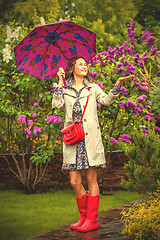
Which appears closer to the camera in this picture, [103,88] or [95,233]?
[95,233]

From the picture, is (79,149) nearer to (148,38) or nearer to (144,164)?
(144,164)

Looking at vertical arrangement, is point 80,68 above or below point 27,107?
above

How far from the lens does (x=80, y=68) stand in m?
4.93

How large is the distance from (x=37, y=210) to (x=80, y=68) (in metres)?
2.60

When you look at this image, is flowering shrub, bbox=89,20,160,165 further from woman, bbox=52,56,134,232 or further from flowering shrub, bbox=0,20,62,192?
woman, bbox=52,56,134,232

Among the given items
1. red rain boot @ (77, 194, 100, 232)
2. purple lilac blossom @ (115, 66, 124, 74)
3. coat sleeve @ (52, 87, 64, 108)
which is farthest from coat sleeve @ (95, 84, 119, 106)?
purple lilac blossom @ (115, 66, 124, 74)

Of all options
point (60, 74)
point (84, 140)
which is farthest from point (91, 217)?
point (60, 74)

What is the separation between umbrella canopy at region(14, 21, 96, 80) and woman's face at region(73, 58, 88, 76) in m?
0.20

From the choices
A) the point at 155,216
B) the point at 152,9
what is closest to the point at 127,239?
the point at 155,216

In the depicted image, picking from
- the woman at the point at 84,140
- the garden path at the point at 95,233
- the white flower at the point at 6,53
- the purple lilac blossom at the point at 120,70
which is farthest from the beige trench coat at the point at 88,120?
the white flower at the point at 6,53

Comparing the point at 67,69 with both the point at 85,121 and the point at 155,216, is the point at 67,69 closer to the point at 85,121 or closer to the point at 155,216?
the point at 85,121

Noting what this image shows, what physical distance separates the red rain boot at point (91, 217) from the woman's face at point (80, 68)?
1611mm

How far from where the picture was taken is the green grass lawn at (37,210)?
5004 millimetres

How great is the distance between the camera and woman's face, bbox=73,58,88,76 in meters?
4.93
